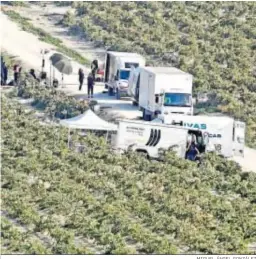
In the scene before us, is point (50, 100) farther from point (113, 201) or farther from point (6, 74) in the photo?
point (113, 201)

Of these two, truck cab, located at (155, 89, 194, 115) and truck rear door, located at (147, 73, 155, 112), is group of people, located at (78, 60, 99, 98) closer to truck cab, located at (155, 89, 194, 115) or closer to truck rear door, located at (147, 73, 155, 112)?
truck rear door, located at (147, 73, 155, 112)

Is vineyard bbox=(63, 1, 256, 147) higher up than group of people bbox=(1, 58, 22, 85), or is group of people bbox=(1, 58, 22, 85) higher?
vineyard bbox=(63, 1, 256, 147)

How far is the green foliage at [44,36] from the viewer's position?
57906 millimetres

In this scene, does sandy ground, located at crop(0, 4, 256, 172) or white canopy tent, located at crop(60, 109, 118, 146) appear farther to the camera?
sandy ground, located at crop(0, 4, 256, 172)

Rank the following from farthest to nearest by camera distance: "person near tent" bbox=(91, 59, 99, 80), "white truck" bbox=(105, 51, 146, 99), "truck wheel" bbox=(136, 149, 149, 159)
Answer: "person near tent" bbox=(91, 59, 99, 80)
"white truck" bbox=(105, 51, 146, 99)
"truck wheel" bbox=(136, 149, 149, 159)

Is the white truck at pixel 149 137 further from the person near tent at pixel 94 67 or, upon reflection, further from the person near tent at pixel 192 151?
the person near tent at pixel 94 67

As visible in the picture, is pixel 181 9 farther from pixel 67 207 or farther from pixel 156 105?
pixel 67 207

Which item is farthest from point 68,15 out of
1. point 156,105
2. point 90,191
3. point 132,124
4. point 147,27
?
point 90,191

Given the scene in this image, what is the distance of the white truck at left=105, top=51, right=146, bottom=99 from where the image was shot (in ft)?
164

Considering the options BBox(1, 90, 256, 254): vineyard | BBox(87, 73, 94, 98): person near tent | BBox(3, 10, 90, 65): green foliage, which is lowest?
BBox(1, 90, 256, 254): vineyard

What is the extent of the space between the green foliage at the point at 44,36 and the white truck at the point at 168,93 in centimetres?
1231

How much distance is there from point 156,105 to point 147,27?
2245 centimetres

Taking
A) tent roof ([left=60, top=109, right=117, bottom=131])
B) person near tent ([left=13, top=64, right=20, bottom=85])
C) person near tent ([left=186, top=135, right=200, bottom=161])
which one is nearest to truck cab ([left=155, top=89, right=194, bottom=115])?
tent roof ([left=60, top=109, right=117, bottom=131])

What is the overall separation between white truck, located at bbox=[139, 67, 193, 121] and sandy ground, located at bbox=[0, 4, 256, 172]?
5.24 ft
